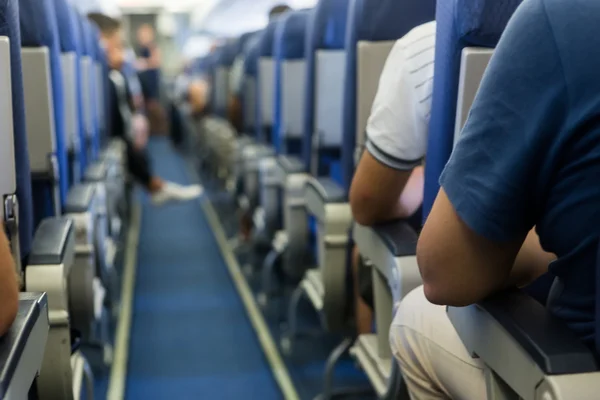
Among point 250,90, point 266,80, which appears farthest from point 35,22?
point 250,90

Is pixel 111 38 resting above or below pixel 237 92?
above

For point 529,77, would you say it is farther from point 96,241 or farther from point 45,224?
point 96,241

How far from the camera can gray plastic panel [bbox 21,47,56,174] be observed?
201 centimetres

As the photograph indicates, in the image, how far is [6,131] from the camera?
1.52m

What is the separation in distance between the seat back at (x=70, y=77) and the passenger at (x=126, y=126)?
2688 mm

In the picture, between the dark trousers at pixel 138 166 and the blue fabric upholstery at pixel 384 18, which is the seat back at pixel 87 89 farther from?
the dark trousers at pixel 138 166

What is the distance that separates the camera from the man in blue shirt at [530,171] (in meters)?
1.00

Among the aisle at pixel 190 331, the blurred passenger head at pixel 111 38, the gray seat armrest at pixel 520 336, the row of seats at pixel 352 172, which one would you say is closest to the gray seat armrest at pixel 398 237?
the row of seats at pixel 352 172

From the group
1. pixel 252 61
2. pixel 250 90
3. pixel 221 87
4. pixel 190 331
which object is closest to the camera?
pixel 190 331

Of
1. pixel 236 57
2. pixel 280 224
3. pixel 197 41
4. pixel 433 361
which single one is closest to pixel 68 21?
pixel 280 224

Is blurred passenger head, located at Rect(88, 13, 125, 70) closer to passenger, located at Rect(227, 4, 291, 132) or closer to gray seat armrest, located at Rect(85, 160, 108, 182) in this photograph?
passenger, located at Rect(227, 4, 291, 132)

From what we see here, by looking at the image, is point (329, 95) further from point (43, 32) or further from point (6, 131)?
point (6, 131)

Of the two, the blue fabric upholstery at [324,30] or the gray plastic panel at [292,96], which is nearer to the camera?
the blue fabric upholstery at [324,30]

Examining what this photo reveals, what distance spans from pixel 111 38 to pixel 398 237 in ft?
15.8
